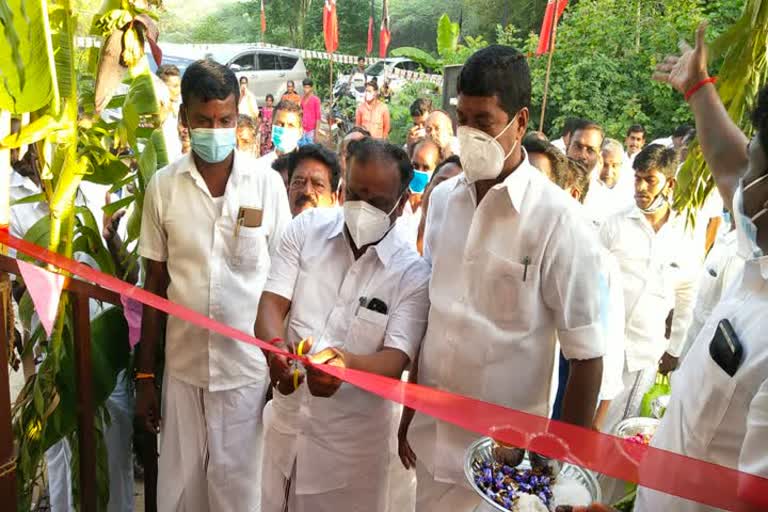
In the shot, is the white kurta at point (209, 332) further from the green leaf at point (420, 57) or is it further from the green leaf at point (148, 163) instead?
the green leaf at point (420, 57)

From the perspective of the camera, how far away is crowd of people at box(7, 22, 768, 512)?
1.65 metres

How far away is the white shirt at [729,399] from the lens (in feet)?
4.27

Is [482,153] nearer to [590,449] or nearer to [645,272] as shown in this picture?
[590,449]

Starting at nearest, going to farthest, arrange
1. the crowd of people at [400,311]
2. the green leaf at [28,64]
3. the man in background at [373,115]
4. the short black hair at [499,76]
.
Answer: the crowd of people at [400,311]
the short black hair at [499,76]
the green leaf at [28,64]
the man in background at [373,115]

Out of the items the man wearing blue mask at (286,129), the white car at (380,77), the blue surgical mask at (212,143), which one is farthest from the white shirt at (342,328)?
the white car at (380,77)

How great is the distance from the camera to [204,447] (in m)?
2.74

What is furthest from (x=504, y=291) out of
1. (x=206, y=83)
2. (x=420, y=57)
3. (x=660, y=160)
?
(x=420, y=57)

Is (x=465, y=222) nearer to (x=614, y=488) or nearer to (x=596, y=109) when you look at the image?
(x=614, y=488)

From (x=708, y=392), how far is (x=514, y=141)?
0.90m

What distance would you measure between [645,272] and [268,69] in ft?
48.7

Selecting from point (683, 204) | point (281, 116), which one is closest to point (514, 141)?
point (683, 204)

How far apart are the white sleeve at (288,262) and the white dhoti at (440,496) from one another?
75 cm

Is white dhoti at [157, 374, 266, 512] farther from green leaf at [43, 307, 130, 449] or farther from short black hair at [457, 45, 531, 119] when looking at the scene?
short black hair at [457, 45, 531, 119]

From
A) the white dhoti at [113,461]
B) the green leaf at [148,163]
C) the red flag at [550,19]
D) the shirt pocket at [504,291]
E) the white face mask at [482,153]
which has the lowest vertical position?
the white dhoti at [113,461]
